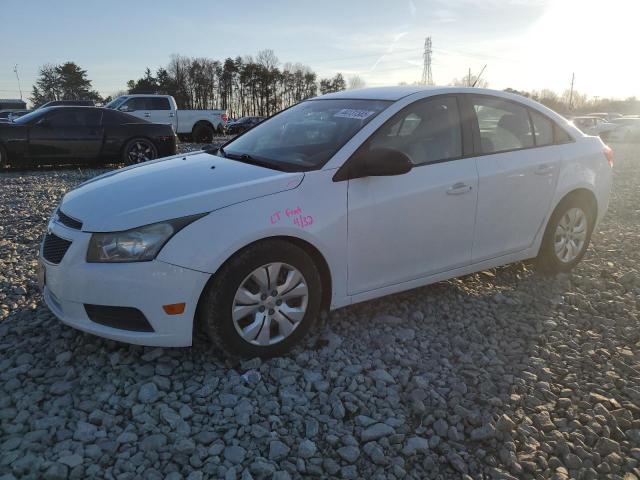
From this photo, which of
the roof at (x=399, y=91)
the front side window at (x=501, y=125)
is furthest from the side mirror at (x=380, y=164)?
the front side window at (x=501, y=125)

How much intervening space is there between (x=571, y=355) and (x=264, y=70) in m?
66.6

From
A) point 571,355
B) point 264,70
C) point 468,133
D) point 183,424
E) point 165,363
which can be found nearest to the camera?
point 183,424

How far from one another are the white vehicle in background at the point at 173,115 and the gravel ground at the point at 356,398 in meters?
15.7

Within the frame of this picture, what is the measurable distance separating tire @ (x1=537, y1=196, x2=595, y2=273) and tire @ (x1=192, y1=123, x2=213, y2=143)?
741 inches

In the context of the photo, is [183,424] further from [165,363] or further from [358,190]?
[358,190]

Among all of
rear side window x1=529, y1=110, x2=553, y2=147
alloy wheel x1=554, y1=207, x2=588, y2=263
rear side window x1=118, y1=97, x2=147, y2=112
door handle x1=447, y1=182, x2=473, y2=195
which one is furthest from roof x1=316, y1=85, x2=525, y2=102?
rear side window x1=118, y1=97, x2=147, y2=112

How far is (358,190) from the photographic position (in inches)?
130

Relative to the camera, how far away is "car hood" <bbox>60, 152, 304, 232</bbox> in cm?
287

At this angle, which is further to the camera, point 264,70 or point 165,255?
point 264,70

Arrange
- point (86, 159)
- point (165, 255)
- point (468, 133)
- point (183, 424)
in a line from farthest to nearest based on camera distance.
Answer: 1. point (86, 159)
2. point (468, 133)
3. point (165, 255)
4. point (183, 424)

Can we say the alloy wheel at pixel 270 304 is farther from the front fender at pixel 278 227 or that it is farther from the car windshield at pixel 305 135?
the car windshield at pixel 305 135

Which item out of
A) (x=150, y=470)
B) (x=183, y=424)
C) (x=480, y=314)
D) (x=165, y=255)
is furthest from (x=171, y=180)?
(x=480, y=314)

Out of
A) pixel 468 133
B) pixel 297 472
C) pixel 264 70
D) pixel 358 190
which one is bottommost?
pixel 297 472

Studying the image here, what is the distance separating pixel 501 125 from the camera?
4176 millimetres
